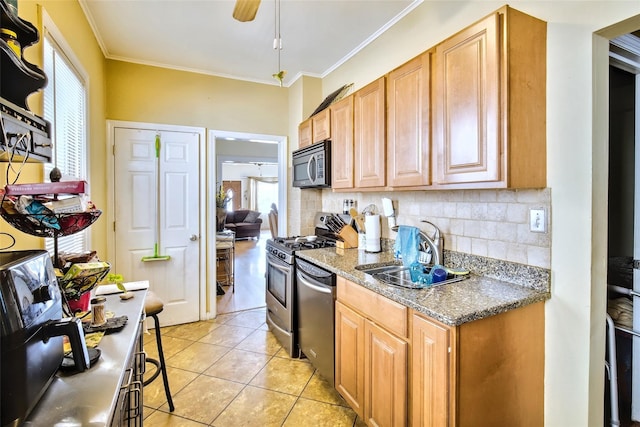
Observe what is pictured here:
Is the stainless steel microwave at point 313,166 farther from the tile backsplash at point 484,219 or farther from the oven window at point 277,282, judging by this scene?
the oven window at point 277,282

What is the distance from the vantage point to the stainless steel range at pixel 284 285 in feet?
8.43

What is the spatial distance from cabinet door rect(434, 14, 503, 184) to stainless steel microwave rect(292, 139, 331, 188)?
4.08 feet

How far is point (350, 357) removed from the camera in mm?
1854

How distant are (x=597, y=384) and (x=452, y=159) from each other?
3.93ft

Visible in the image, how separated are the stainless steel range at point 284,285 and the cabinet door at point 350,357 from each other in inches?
26.4

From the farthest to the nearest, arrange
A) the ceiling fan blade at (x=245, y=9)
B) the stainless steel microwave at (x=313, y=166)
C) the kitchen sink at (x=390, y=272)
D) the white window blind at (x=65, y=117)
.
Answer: the stainless steel microwave at (x=313, y=166), the kitchen sink at (x=390, y=272), the white window blind at (x=65, y=117), the ceiling fan blade at (x=245, y=9)

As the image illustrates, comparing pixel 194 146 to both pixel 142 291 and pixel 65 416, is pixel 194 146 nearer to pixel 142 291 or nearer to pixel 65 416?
pixel 142 291

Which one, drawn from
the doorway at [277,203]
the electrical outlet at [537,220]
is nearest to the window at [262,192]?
the doorway at [277,203]

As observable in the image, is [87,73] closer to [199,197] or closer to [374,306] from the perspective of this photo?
[199,197]

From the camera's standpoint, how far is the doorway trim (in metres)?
2.99

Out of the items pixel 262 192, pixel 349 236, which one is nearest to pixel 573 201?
pixel 349 236

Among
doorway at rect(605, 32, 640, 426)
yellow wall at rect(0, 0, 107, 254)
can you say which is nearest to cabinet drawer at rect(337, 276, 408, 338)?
doorway at rect(605, 32, 640, 426)

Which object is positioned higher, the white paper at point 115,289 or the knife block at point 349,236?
the knife block at point 349,236

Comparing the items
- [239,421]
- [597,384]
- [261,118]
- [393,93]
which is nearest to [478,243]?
[597,384]
